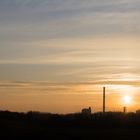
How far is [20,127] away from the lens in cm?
3212

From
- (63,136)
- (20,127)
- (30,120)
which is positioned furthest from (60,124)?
(63,136)

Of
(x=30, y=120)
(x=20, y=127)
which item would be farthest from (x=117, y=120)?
(x=20, y=127)

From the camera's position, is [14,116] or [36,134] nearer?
[36,134]

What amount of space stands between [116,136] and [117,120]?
333 inches

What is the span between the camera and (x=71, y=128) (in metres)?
33.7

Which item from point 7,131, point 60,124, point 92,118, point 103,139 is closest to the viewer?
point 103,139

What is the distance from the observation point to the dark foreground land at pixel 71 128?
95.3 ft

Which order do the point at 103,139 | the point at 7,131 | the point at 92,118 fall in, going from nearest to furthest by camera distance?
the point at 103,139 → the point at 7,131 → the point at 92,118

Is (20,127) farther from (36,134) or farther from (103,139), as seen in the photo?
(103,139)

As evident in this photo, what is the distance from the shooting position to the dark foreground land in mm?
29047

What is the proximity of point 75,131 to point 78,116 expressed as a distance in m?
9.24

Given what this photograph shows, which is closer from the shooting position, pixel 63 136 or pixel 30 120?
pixel 63 136

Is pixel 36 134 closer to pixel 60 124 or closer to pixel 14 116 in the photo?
pixel 60 124

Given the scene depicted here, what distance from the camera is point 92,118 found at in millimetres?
39000
